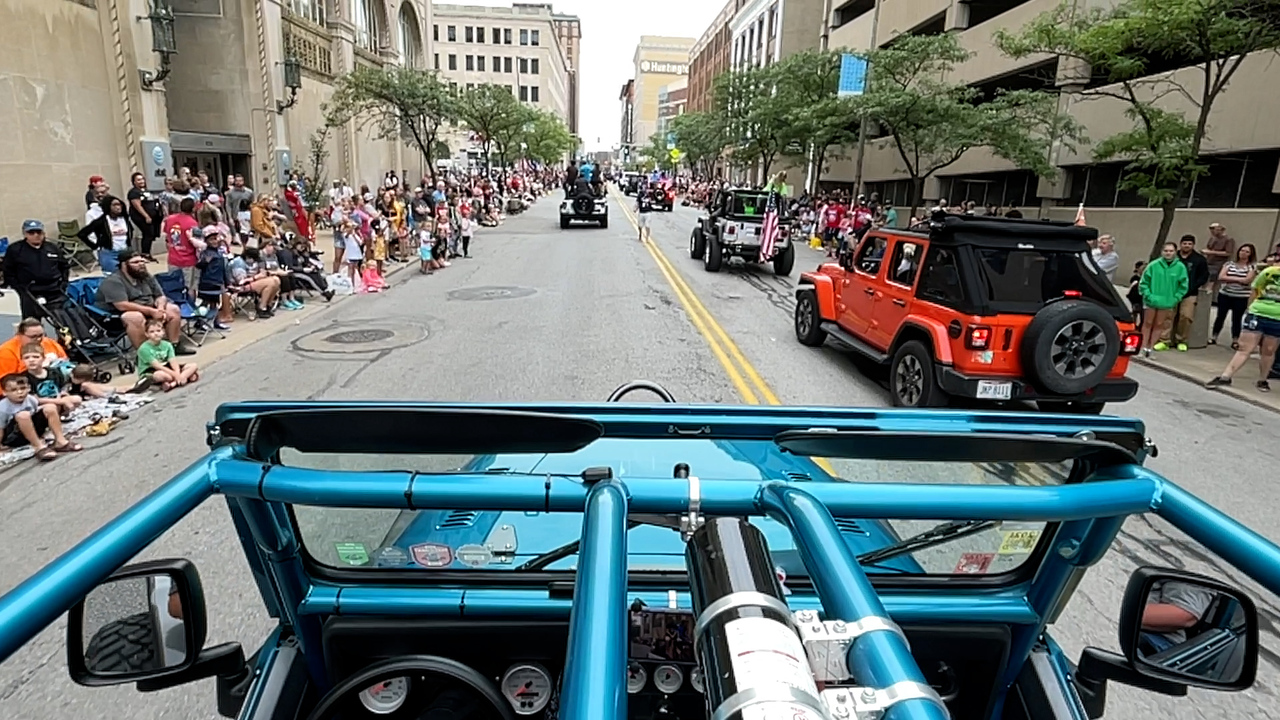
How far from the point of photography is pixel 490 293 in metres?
14.8

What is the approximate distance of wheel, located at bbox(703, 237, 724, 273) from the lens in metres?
18.5

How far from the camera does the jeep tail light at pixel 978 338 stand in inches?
264

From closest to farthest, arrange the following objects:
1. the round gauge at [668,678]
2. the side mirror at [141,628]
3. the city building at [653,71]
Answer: the side mirror at [141,628]
the round gauge at [668,678]
the city building at [653,71]

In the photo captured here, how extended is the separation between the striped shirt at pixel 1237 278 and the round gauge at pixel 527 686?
13350 millimetres

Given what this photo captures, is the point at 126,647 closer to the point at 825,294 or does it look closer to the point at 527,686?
the point at 527,686

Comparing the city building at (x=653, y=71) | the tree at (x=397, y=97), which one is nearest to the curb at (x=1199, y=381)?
the tree at (x=397, y=97)

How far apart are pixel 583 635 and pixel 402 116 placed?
1170 inches

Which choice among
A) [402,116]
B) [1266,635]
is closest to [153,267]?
[402,116]

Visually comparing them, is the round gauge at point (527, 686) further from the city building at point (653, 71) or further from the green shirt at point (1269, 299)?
the city building at point (653, 71)

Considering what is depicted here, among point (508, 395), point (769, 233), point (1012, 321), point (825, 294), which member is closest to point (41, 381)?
point (508, 395)

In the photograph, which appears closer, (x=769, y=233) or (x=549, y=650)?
(x=549, y=650)

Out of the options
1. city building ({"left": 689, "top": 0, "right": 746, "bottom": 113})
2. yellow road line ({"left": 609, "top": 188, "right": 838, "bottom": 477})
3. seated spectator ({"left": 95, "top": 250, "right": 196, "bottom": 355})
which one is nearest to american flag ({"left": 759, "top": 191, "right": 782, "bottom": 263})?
yellow road line ({"left": 609, "top": 188, "right": 838, "bottom": 477})

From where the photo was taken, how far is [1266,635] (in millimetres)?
3955

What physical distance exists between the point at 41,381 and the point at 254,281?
5593 mm
